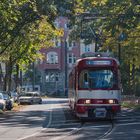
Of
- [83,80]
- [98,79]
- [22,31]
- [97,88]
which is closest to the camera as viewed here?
[97,88]

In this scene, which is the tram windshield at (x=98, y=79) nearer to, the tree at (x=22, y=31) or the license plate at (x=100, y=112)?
the license plate at (x=100, y=112)

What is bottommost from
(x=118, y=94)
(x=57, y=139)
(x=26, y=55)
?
(x=57, y=139)

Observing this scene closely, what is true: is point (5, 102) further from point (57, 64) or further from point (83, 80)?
point (57, 64)

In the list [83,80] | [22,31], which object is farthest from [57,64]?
[83,80]

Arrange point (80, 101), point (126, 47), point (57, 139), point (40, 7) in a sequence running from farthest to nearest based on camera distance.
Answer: point (126, 47) < point (40, 7) < point (80, 101) < point (57, 139)

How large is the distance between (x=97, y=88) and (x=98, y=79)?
0.48 m

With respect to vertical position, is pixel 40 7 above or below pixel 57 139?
above

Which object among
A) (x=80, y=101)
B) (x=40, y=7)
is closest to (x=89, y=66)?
(x=80, y=101)

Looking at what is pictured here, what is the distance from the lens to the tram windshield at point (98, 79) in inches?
1078

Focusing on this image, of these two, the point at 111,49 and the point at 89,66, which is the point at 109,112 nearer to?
the point at 89,66

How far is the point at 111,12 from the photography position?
37.0 meters

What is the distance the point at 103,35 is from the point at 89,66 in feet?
93.3

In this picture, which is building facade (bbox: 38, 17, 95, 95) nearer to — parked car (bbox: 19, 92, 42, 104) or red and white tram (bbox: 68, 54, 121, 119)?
parked car (bbox: 19, 92, 42, 104)

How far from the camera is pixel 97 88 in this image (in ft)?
89.3
